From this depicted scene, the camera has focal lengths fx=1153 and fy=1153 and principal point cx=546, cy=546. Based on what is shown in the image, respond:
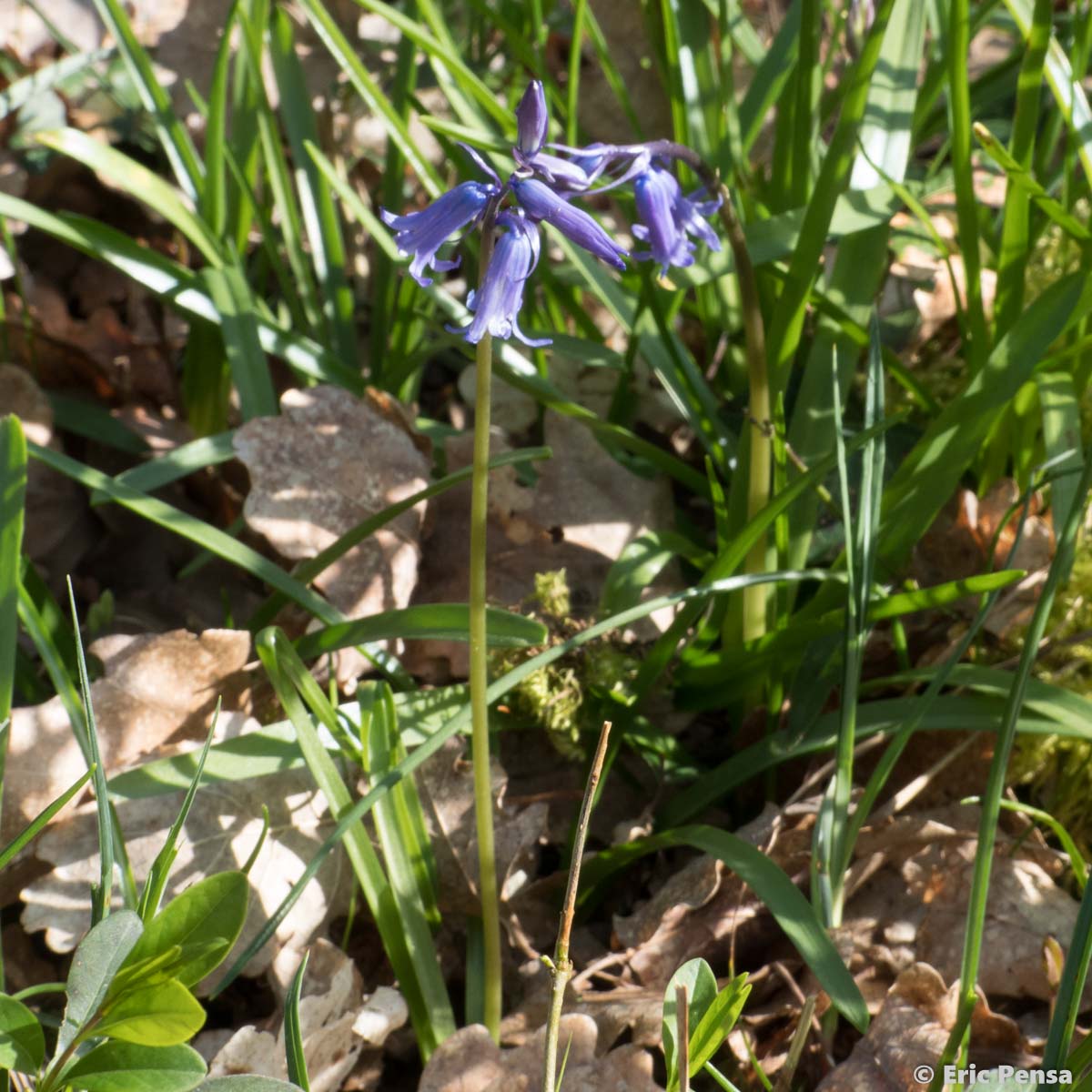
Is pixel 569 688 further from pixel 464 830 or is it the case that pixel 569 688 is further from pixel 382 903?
pixel 382 903

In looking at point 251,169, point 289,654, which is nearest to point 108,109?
point 251,169

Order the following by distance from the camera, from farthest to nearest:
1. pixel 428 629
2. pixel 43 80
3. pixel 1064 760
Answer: pixel 43 80
pixel 1064 760
pixel 428 629

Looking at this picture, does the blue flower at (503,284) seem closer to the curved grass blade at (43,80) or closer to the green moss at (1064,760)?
the green moss at (1064,760)

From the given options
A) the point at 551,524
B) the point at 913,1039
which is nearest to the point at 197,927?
the point at 913,1039

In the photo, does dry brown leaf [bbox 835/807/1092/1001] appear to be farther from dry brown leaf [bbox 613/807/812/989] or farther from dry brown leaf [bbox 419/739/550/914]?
dry brown leaf [bbox 419/739/550/914]

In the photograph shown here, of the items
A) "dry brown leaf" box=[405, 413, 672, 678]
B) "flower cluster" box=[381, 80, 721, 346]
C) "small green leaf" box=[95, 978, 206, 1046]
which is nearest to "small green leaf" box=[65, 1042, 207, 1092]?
"small green leaf" box=[95, 978, 206, 1046]

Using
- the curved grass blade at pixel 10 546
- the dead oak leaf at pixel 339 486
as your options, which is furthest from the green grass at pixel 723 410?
the dead oak leaf at pixel 339 486

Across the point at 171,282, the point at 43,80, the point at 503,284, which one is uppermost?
the point at 43,80
